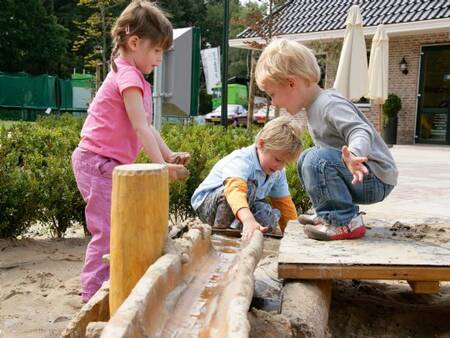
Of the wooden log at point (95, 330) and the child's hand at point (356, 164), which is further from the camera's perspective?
the child's hand at point (356, 164)

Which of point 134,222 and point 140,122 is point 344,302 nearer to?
point 140,122

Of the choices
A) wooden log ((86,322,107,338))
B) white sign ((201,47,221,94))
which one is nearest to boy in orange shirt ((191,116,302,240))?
wooden log ((86,322,107,338))

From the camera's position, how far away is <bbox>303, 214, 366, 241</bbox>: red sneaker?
2848mm

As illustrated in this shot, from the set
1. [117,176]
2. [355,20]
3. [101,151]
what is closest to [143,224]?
[117,176]

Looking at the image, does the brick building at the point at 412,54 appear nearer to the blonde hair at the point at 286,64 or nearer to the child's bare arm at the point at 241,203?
the child's bare arm at the point at 241,203

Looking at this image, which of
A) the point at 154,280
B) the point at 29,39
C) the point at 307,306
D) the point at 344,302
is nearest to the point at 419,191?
the point at 344,302

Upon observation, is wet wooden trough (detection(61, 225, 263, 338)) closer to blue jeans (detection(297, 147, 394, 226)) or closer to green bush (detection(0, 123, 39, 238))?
blue jeans (detection(297, 147, 394, 226))

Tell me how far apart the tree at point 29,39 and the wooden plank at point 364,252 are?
34.3 meters

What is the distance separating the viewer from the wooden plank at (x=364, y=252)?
2398 mm

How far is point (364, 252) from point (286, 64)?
95 centimetres


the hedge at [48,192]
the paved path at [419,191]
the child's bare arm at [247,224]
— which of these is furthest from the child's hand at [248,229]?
the hedge at [48,192]

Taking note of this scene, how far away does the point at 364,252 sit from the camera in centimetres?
257

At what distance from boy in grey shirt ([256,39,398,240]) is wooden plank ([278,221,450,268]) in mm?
105

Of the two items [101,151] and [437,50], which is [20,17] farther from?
Result: [101,151]
